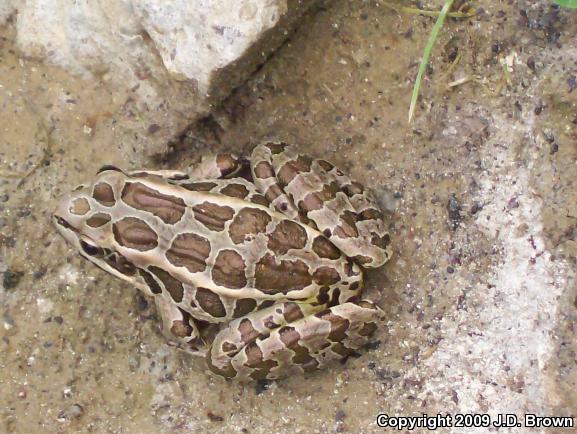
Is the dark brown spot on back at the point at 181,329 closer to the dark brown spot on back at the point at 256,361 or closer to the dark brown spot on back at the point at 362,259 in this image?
the dark brown spot on back at the point at 256,361

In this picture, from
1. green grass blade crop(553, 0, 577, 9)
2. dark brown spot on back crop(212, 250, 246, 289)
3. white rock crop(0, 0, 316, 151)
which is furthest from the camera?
dark brown spot on back crop(212, 250, 246, 289)

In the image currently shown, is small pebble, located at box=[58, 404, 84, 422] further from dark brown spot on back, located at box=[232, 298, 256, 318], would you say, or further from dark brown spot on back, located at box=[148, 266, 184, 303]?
dark brown spot on back, located at box=[232, 298, 256, 318]

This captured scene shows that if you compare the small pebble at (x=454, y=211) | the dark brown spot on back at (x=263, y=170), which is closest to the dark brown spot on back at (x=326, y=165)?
the dark brown spot on back at (x=263, y=170)

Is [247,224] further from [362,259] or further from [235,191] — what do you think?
[362,259]

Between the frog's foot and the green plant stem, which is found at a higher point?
the green plant stem

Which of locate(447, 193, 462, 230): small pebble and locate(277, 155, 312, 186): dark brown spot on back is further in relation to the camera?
locate(277, 155, 312, 186): dark brown spot on back

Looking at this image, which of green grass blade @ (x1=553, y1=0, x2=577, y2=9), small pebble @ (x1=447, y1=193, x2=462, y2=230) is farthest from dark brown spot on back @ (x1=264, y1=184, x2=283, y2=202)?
green grass blade @ (x1=553, y1=0, x2=577, y2=9)

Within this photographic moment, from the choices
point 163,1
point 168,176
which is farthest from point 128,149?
point 163,1
